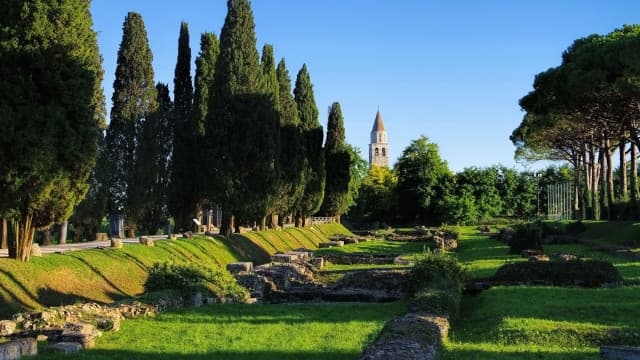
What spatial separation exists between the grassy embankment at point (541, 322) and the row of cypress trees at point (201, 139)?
637 inches

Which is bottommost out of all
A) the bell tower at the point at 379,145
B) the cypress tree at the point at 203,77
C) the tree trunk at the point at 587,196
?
the tree trunk at the point at 587,196

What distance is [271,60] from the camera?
41.7m

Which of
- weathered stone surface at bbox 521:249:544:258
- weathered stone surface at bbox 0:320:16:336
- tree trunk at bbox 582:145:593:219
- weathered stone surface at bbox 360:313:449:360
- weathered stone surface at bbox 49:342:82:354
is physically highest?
tree trunk at bbox 582:145:593:219

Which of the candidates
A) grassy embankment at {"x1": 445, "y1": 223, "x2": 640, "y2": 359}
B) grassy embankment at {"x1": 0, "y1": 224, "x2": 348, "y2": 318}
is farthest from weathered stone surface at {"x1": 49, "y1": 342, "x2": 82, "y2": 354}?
grassy embankment at {"x1": 445, "y1": 223, "x2": 640, "y2": 359}

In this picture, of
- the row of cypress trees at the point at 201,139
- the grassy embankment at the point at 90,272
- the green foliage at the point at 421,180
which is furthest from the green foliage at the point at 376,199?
the grassy embankment at the point at 90,272

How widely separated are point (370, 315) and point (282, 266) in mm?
8421

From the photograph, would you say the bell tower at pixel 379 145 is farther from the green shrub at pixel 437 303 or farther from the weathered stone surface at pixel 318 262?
the green shrub at pixel 437 303

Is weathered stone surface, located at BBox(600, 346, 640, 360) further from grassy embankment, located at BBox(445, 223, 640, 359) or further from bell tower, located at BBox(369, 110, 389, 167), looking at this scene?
bell tower, located at BBox(369, 110, 389, 167)

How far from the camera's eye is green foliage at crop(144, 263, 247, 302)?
1577 centimetres

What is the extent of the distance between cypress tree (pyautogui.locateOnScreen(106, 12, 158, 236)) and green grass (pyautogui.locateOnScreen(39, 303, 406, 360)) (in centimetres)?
2076

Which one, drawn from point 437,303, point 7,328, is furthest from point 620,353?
point 7,328

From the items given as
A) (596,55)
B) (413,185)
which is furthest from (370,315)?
(413,185)

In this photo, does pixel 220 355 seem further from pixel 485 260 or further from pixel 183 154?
pixel 183 154

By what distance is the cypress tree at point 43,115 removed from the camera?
15.6 metres
